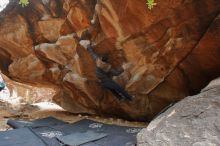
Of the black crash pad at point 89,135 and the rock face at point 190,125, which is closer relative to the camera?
the rock face at point 190,125

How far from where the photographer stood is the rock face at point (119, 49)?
4926 mm

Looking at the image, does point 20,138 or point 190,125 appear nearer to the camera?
point 190,125

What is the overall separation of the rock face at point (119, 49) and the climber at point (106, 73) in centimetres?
12

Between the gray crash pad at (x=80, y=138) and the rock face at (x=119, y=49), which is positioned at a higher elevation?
the rock face at (x=119, y=49)

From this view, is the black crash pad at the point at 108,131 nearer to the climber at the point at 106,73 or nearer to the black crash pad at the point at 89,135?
the black crash pad at the point at 89,135

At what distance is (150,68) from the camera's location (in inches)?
225

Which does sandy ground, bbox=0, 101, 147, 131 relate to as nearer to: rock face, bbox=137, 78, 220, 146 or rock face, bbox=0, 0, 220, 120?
rock face, bbox=0, 0, 220, 120

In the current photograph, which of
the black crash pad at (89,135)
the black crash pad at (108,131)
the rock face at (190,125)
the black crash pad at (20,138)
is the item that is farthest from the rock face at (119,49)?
the black crash pad at (20,138)

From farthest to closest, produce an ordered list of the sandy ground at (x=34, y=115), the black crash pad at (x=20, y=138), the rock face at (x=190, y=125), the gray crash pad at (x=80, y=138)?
the sandy ground at (x=34, y=115) → the gray crash pad at (x=80, y=138) → the black crash pad at (x=20, y=138) → the rock face at (x=190, y=125)

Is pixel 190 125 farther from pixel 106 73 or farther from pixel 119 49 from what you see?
pixel 106 73

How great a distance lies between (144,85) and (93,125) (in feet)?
4.87

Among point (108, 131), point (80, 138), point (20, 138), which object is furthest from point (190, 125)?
point (20, 138)

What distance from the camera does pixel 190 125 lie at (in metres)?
3.40

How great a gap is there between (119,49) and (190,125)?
9.42ft
